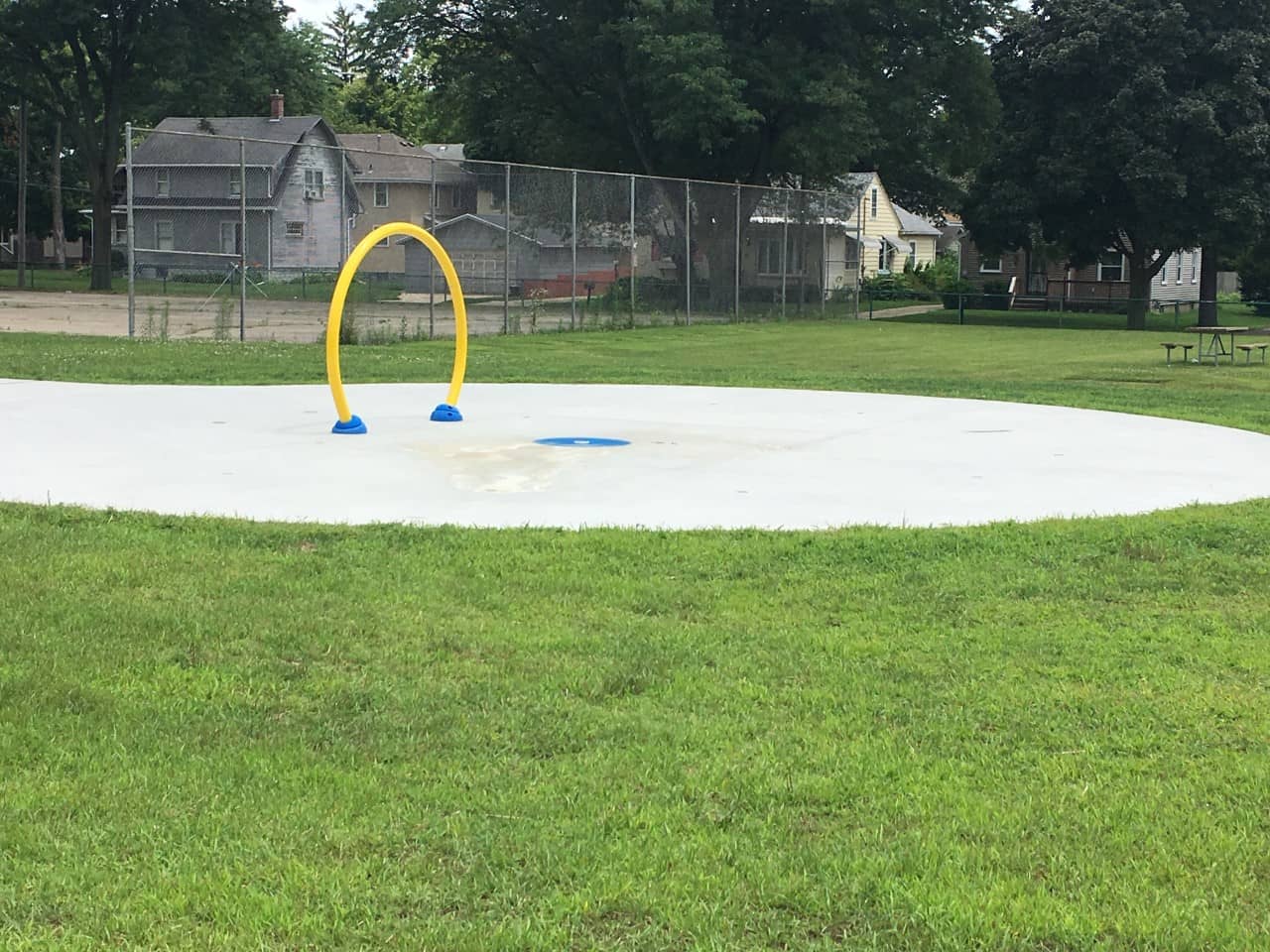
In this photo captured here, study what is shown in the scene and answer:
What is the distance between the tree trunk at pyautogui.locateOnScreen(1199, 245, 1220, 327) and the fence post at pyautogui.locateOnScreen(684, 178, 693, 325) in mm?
15490

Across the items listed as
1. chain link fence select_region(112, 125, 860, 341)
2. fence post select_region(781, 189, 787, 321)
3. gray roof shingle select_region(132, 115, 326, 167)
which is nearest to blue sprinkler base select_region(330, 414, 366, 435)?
chain link fence select_region(112, 125, 860, 341)

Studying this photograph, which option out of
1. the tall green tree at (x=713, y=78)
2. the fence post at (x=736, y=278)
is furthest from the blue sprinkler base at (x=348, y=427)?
the tall green tree at (x=713, y=78)

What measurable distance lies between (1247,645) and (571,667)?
232 centimetres

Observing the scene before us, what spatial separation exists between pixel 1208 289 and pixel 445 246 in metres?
27.6

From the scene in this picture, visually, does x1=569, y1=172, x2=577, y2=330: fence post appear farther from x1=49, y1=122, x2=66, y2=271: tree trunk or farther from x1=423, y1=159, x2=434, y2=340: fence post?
x1=49, y1=122, x2=66, y2=271: tree trunk

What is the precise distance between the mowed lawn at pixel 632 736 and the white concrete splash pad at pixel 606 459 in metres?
0.68

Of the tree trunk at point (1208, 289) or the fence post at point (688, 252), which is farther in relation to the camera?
the tree trunk at point (1208, 289)

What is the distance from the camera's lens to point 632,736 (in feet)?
13.2

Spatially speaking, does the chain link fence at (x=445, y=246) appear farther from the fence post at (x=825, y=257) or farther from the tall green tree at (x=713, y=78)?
the tall green tree at (x=713, y=78)

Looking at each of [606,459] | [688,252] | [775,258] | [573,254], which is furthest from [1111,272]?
[606,459]

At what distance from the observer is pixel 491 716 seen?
417 centimetres

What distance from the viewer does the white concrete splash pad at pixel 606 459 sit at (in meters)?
7.45

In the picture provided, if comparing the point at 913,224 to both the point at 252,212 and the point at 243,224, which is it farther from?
the point at 243,224

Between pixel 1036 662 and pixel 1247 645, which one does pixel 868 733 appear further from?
pixel 1247 645
